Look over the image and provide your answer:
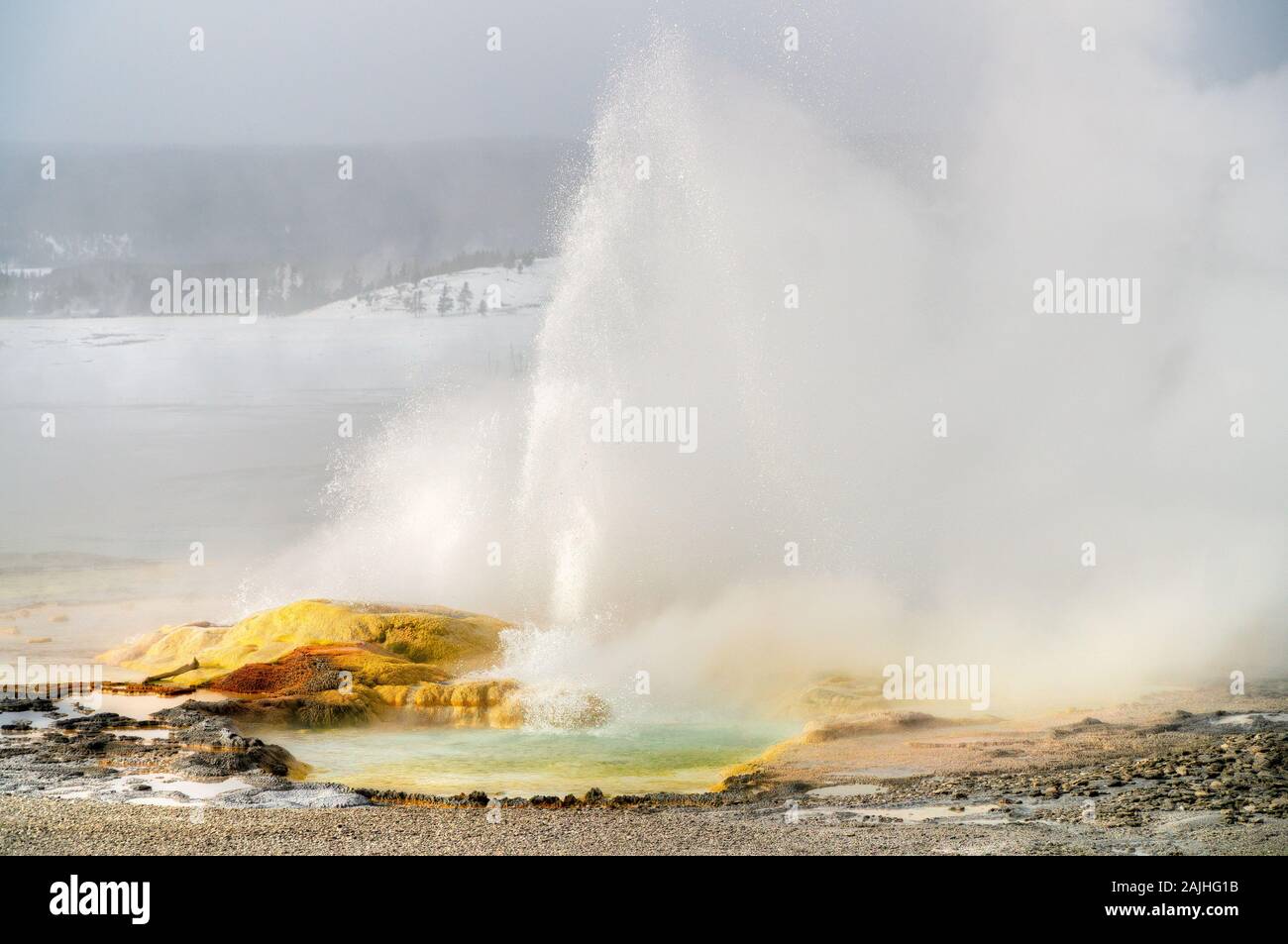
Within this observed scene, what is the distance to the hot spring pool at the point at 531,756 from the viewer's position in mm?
14422

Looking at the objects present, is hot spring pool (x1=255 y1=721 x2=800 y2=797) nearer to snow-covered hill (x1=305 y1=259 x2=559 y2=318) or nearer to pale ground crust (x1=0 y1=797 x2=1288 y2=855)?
pale ground crust (x1=0 y1=797 x2=1288 y2=855)

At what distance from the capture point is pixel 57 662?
2127cm

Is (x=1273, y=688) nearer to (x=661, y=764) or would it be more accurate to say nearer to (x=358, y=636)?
(x=661, y=764)

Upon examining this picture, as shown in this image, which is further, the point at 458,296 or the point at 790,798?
the point at 458,296

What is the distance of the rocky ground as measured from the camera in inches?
482

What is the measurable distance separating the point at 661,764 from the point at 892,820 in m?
3.07

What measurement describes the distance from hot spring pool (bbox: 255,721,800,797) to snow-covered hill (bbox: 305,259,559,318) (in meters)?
20.4

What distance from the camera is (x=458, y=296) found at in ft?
123

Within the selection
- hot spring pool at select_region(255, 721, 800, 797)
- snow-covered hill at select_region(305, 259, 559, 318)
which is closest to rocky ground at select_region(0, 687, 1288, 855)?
hot spring pool at select_region(255, 721, 800, 797)

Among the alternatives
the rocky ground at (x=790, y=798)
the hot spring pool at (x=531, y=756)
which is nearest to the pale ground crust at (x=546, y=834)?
the rocky ground at (x=790, y=798)

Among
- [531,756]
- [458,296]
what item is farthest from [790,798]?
[458,296]

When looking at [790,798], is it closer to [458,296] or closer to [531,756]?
[531,756]

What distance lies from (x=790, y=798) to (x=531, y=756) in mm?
3295
